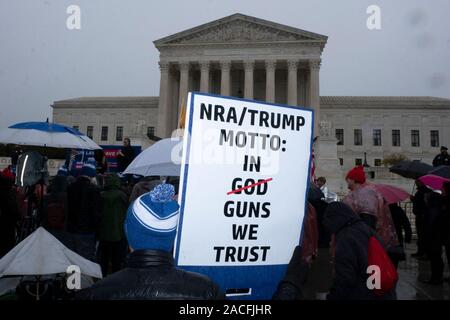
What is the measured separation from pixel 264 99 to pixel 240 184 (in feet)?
155

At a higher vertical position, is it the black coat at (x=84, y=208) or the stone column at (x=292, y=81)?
the stone column at (x=292, y=81)

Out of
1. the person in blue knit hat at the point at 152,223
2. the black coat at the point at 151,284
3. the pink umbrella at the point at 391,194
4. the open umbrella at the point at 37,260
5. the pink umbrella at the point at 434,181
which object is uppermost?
the pink umbrella at the point at 434,181

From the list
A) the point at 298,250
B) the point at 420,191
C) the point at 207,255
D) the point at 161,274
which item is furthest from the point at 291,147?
the point at 420,191

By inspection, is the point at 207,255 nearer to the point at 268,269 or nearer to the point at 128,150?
the point at 268,269

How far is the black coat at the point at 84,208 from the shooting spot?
5984 mm

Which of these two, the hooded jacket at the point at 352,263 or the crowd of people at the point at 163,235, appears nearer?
the crowd of people at the point at 163,235

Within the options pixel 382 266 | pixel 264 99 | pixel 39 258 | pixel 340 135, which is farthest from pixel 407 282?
pixel 340 135

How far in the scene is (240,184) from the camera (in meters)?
2.73

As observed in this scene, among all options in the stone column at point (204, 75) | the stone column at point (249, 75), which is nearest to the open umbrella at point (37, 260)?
the stone column at point (249, 75)

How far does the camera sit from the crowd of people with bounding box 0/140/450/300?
1812 mm

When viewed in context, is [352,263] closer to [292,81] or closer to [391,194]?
[391,194]

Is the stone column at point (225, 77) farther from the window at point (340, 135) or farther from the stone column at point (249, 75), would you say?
the window at point (340, 135)

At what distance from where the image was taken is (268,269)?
278cm

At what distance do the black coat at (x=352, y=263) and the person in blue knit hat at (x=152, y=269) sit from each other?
1.37m
